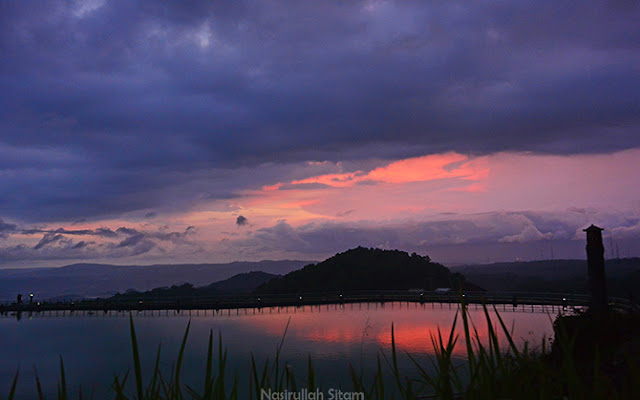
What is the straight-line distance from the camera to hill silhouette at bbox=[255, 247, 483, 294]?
113 meters

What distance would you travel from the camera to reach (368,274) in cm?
11538

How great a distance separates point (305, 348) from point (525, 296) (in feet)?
104

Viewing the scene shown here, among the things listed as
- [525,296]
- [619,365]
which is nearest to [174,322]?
[525,296]

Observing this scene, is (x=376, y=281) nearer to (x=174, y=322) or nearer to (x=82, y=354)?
(x=174, y=322)

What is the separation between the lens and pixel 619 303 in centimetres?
3294

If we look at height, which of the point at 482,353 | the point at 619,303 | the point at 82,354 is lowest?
the point at 82,354

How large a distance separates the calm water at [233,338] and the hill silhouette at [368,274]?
4694cm

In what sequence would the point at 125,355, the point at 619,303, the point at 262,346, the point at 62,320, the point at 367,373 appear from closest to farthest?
1. the point at 367,373
2. the point at 619,303
3. the point at 262,346
4. the point at 125,355
5. the point at 62,320

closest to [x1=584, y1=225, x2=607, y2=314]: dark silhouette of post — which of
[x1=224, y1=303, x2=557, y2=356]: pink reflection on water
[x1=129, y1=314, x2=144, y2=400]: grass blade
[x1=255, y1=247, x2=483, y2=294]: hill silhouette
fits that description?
[x1=224, y1=303, x2=557, y2=356]: pink reflection on water

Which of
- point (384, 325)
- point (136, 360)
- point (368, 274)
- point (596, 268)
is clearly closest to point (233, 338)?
point (384, 325)

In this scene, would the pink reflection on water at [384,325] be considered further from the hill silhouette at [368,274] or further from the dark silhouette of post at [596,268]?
the hill silhouette at [368,274]

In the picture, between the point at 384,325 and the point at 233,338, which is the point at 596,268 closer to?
the point at 384,325

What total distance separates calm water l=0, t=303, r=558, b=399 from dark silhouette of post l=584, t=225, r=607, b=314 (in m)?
4.94

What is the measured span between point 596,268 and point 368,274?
90717 mm
